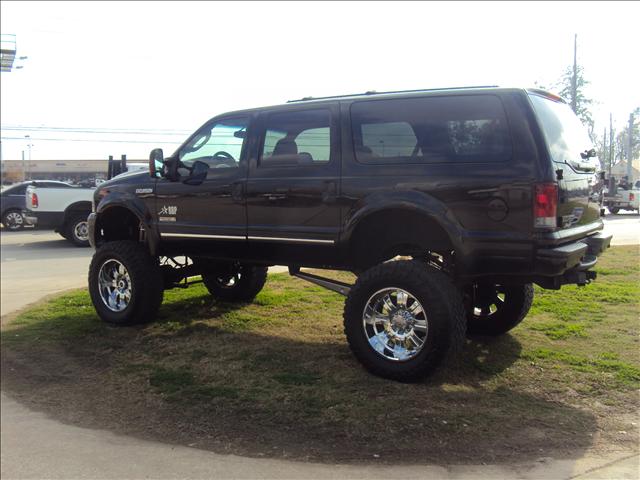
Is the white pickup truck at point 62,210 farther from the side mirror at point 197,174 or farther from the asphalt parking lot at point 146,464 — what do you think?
the asphalt parking lot at point 146,464

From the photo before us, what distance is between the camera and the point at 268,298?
7500mm

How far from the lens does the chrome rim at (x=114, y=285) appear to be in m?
6.27

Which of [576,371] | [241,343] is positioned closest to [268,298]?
[241,343]

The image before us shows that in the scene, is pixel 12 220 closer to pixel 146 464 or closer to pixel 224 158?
pixel 224 158

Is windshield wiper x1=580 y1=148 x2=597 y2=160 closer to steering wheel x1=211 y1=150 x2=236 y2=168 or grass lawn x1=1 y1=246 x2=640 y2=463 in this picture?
grass lawn x1=1 y1=246 x2=640 y2=463

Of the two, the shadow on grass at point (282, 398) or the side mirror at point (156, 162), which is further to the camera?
the side mirror at point (156, 162)

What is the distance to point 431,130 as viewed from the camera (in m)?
4.50

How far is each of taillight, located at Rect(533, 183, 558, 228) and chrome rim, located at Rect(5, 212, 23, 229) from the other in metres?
19.7

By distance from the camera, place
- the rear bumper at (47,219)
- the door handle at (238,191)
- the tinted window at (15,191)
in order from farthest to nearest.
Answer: the tinted window at (15,191) → the rear bumper at (47,219) → the door handle at (238,191)

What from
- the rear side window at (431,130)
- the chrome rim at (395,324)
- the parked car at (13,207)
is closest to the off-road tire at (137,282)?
the chrome rim at (395,324)

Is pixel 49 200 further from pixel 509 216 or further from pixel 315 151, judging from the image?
pixel 509 216

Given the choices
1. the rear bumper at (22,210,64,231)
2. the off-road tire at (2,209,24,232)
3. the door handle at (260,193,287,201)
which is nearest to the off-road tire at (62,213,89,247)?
the rear bumper at (22,210,64,231)

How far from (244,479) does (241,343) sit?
7.66 feet

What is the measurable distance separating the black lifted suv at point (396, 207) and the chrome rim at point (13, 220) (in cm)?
1579
